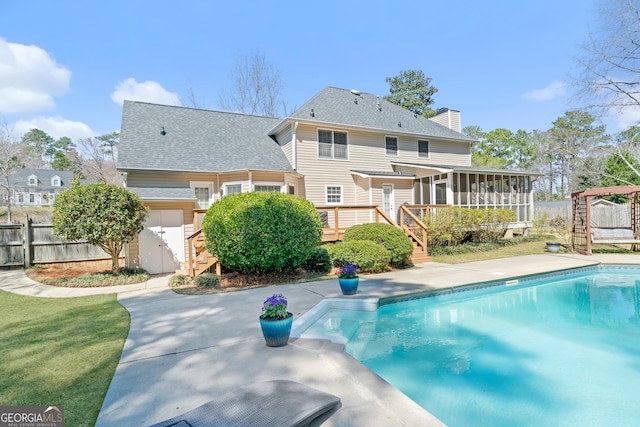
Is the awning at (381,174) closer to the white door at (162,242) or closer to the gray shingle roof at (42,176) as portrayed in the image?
the white door at (162,242)

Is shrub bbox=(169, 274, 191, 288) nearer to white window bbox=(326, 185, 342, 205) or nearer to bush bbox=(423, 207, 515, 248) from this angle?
white window bbox=(326, 185, 342, 205)

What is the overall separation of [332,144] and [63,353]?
12.7 metres

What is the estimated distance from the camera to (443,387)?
3.80 metres

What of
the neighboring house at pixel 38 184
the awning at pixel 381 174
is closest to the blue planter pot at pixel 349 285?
the awning at pixel 381 174

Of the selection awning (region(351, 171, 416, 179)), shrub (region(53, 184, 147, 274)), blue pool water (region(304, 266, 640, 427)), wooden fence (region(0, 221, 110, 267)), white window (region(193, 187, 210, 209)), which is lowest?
blue pool water (region(304, 266, 640, 427))

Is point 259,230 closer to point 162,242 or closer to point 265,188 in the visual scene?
point 265,188

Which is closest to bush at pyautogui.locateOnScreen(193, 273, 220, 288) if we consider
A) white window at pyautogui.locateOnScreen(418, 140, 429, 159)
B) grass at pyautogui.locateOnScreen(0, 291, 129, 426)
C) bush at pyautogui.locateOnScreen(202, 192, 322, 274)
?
bush at pyautogui.locateOnScreen(202, 192, 322, 274)

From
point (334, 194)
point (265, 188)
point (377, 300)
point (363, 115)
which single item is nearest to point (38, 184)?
point (265, 188)

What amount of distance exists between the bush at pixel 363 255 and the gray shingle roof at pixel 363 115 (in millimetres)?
6903

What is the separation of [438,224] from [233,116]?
464 inches

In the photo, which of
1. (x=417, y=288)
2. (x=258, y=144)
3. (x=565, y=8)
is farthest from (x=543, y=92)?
(x=417, y=288)

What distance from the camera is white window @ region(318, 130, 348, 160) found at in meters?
14.7

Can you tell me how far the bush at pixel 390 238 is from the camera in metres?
9.62

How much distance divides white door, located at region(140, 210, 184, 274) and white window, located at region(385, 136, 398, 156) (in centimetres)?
1058
